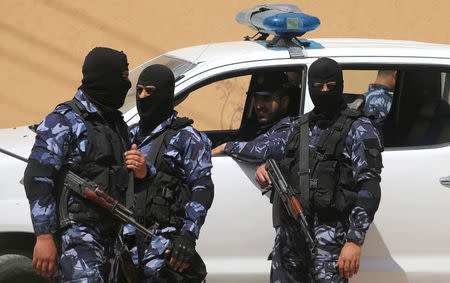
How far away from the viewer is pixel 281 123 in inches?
165

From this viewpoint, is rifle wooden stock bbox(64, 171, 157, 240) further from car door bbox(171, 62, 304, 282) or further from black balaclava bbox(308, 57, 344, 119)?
black balaclava bbox(308, 57, 344, 119)

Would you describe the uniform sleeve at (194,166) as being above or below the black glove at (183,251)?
above

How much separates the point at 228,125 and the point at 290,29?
370cm

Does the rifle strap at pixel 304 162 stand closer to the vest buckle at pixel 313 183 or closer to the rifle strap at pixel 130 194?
the vest buckle at pixel 313 183

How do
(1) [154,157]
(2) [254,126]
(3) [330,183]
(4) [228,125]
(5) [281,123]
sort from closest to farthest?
(1) [154,157]
(3) [330,183]
(5) [281,123]
(2) [254,126]
(4) [228,125]

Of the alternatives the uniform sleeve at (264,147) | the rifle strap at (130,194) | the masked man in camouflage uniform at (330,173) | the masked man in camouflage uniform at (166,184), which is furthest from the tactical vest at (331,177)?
the rifle strap at (130,194)

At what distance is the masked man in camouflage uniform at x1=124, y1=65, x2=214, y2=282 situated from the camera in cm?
355

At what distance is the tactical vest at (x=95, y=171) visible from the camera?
3312 millimetres

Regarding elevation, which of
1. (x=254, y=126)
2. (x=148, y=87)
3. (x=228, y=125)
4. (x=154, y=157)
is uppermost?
(x=228, y=125)

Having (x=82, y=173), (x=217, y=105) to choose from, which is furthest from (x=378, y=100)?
(x=217, y=105)

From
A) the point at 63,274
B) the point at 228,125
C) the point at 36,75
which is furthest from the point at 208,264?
the point at 36,75

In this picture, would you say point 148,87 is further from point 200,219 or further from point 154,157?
point 200,219

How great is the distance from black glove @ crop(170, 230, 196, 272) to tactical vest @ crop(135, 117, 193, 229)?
158 mm

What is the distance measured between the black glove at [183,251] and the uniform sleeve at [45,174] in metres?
0.51
